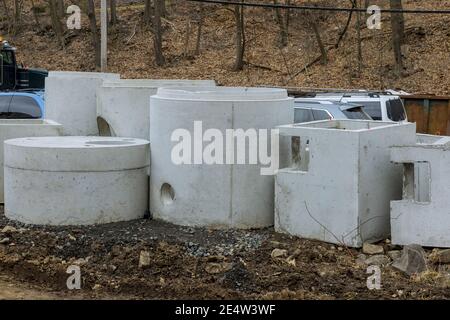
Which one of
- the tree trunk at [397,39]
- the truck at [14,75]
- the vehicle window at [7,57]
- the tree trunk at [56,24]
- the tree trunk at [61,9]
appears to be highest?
the tree trunk at [61,9]

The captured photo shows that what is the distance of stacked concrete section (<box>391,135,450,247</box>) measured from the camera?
9.96 meters

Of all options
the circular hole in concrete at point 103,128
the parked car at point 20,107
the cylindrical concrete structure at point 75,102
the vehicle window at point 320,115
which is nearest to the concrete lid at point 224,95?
the circular hole in concrete at point 103,128

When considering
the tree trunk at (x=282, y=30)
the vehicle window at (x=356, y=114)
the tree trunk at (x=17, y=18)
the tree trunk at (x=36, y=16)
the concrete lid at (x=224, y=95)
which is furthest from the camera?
the tree trunk at (x=36, y=16)

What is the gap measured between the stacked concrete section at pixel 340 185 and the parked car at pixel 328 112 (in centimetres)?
451

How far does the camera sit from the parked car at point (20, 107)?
16.7 m

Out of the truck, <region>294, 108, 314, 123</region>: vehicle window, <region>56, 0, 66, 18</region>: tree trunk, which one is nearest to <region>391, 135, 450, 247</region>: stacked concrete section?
<region>294, 108, 314, 123</region>: vehicle window

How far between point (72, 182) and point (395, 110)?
891 cm

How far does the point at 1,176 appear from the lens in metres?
13.1

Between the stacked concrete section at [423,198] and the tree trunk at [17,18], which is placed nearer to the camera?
the stacked concrete section at [423,198]

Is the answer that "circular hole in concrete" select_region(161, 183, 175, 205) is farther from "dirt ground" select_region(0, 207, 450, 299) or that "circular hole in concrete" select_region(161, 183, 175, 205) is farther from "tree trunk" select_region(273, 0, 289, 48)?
"tree trunk" select_region(273, 0, 289, 48)

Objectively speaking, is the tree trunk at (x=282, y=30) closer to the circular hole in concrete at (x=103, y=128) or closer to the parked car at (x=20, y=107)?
the parked car at (x=20, y=107)

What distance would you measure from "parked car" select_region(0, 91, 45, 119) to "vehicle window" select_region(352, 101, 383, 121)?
731cm

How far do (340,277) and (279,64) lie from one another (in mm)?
24743

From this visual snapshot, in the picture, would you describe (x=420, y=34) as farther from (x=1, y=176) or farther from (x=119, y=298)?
(x=119, y=298)
